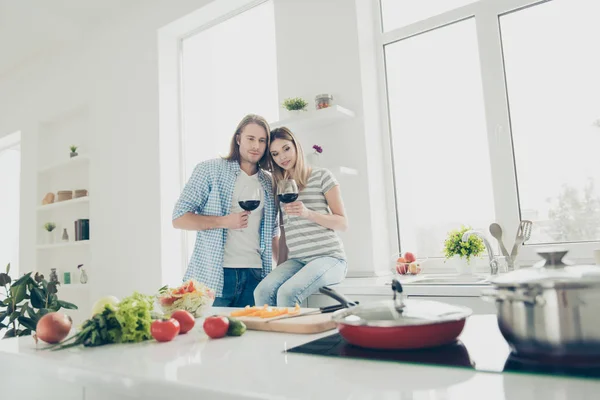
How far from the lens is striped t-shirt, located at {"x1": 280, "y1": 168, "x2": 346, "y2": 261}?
8.03ft

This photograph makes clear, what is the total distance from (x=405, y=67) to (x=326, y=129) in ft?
2.17

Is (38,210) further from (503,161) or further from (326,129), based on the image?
(503,161)

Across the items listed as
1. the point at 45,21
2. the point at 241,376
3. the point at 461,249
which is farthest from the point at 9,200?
the point at 241,376

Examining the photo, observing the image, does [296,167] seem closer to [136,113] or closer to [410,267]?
[410,267]

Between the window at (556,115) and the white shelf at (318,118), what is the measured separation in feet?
3.12

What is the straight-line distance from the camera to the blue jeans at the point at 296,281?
218 cm

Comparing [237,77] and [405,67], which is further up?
[237,77]

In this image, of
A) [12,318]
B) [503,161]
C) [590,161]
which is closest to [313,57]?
[503,161]

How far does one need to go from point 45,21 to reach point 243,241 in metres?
3.46

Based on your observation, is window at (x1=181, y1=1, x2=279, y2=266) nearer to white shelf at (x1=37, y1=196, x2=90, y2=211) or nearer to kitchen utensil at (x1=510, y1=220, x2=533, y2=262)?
white shelf at (x1=37, y1=196, x2=90, y2=211)

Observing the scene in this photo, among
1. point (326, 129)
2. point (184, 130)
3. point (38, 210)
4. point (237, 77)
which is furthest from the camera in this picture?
point (38, 210)

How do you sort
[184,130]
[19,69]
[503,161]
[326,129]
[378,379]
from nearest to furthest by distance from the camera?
1. [378,379]
2. [503,161]
3. [326,129]
4. [184,130]
5. [19,69]

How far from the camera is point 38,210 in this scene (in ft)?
16.7

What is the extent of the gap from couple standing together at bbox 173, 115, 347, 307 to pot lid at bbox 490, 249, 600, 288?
64.9 inches
